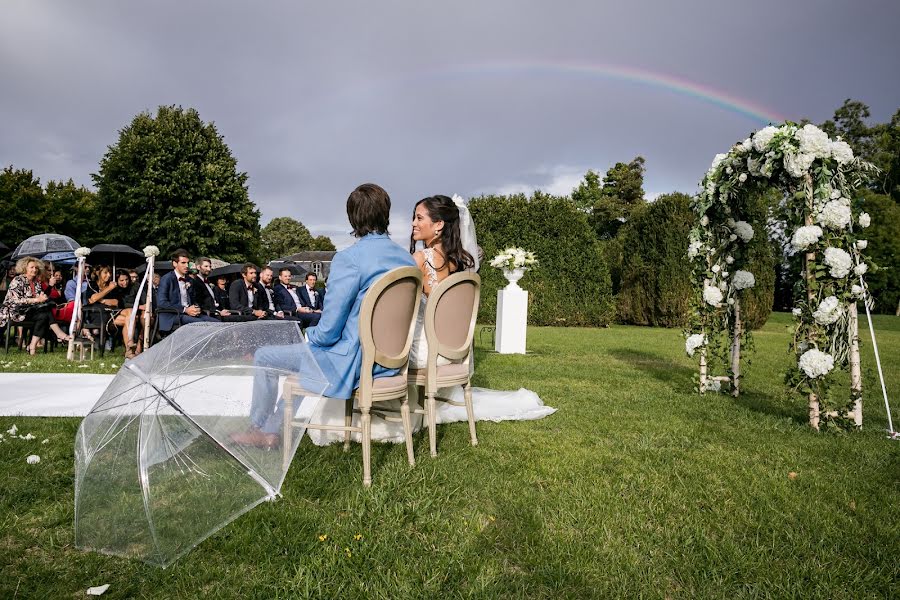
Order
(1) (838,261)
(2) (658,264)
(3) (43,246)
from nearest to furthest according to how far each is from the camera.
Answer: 1. (1) (838,261)
2. (3) (43,246)
3. (2) (658,264)

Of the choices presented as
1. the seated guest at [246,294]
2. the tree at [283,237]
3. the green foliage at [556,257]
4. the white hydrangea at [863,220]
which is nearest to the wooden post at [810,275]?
the white hydrangea at [863,220]

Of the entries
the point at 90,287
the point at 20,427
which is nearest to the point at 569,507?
the point at 20,427

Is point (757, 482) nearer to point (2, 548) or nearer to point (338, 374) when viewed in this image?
point (338, 374)

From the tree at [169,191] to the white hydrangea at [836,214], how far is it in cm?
2290

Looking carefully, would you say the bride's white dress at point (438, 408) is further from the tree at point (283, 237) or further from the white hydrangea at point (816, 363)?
the tree at point (283, 237)

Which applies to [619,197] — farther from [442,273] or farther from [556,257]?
[442,273]

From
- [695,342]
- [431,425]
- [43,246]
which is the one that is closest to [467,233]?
[695,342]

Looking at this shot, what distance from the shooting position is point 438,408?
16.3 ft

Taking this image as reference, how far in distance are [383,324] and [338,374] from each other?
0.40 meters

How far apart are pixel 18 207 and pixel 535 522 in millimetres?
33534

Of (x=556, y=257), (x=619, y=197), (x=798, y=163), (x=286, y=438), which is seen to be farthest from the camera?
(x=619, y=197)

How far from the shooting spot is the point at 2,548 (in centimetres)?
238

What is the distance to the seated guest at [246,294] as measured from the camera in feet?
30.5

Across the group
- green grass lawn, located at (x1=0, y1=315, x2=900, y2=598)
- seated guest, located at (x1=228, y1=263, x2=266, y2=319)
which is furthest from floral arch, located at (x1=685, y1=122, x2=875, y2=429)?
seated guest, located at (x1=228, y1=263, x2=266, y2=319)
